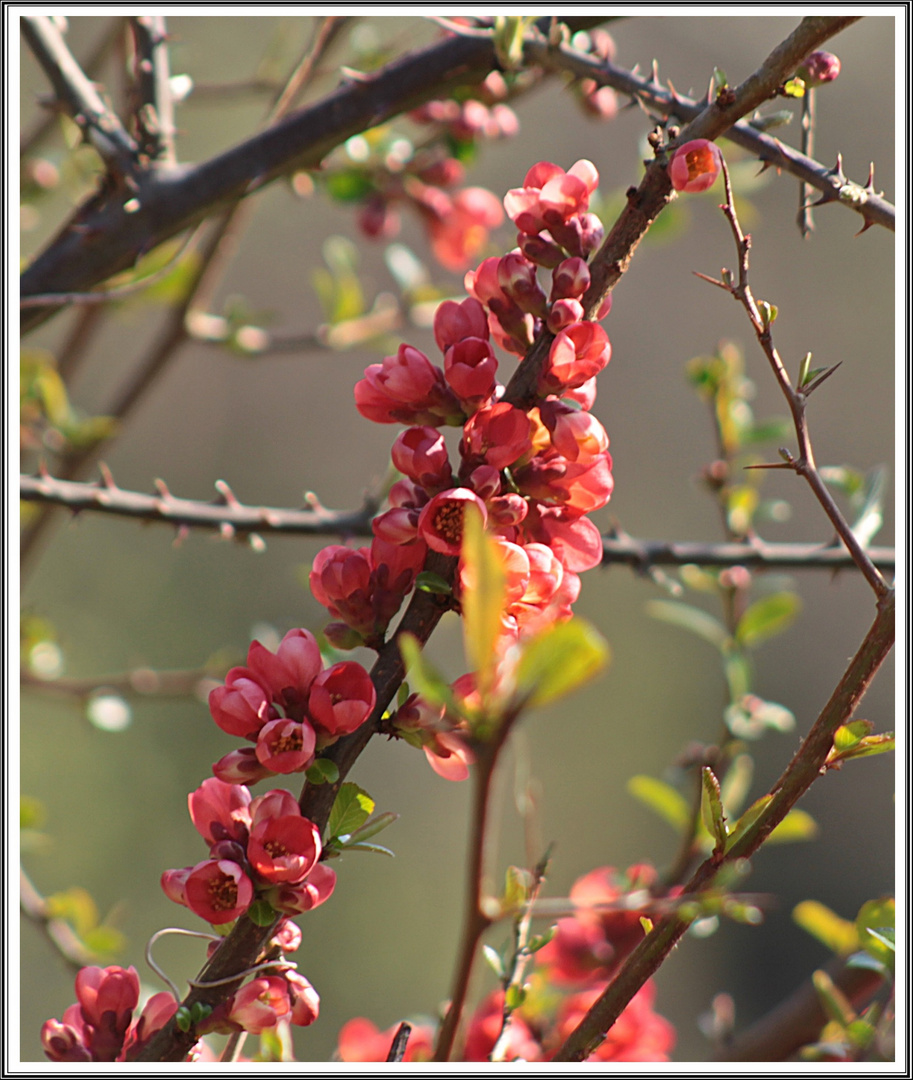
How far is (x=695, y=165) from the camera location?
0.41 meters

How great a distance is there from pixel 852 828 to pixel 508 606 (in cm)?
372

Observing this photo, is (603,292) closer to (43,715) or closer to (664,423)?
(43,715)

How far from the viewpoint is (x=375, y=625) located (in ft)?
1.41

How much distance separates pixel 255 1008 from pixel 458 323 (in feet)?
0.98

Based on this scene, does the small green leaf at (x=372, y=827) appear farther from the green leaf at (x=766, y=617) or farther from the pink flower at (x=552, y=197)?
the green leaf at (x=766, y=617)

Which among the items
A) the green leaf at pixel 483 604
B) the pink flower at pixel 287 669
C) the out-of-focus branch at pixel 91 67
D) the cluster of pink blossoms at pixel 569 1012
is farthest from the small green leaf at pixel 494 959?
the out-of-focus branch at pixel 91 67

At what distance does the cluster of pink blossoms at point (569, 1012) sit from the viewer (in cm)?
61

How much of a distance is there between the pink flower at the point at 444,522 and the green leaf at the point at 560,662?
14cm

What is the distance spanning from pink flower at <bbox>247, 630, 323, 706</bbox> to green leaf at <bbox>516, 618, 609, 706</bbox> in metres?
0.18

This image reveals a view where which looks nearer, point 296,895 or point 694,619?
point 296,895

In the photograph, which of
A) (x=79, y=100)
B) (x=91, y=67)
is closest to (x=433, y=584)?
(x=79, y=100)

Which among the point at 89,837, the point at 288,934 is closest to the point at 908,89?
the point at 288,934

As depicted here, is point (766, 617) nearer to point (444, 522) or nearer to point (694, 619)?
point (694, 619)

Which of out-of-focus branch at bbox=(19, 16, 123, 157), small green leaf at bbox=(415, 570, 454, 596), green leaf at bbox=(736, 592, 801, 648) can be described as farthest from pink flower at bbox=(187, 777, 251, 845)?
out-of-focus branch at bbox=(19, 16, 123, 157)
